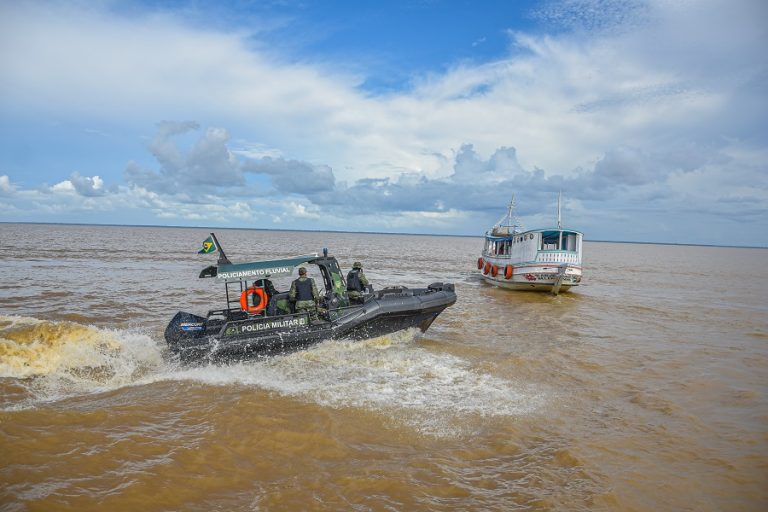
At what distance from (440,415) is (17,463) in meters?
5.88

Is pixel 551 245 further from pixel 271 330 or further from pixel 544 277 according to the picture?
pixel 271 330

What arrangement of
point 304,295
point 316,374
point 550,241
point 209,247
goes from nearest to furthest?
point 316,374, point 209,247, point 304,295, point 550,241

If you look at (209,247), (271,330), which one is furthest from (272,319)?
(209,247)

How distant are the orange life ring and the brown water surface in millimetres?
1204

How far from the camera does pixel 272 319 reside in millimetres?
10430

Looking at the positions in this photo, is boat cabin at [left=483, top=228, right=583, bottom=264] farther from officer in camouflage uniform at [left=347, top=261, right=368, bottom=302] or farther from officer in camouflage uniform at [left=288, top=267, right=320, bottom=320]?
officer in camouflage uniform at [left=288, top=267, right=320, bottom=320]

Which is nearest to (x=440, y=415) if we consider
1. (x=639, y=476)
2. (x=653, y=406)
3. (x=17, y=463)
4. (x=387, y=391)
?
(x=387, y=391)

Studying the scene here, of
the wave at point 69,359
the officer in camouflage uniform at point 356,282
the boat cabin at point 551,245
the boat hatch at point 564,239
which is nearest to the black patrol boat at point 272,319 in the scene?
the officer in camouflage uniform at point 356,282

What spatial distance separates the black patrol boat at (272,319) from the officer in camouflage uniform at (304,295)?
0.10 metres

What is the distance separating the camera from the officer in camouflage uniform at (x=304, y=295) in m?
10.8

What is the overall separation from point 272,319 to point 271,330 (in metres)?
0.24

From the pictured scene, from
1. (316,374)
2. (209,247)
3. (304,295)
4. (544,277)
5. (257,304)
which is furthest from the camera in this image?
(544,277)

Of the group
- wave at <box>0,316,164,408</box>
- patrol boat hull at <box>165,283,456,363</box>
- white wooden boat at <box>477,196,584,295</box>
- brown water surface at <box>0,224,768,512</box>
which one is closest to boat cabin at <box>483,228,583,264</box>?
white wooden boat at <box>477,196,584,295</box>

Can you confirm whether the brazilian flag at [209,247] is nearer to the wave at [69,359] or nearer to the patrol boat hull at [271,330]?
the patrol boat hull at [271,330]
